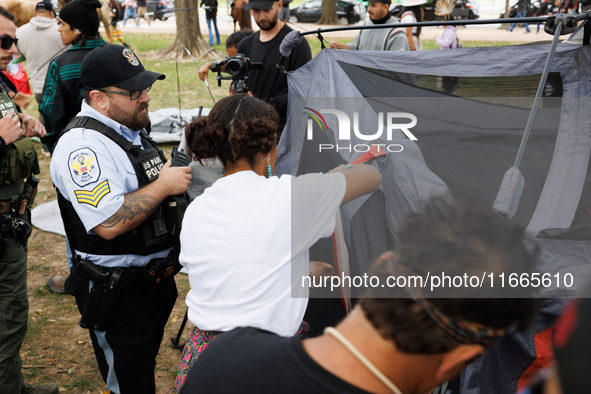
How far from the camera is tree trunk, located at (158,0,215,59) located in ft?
36.1

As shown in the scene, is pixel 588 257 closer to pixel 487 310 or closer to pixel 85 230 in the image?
pixel 487 310

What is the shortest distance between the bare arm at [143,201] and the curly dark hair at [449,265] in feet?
4.16

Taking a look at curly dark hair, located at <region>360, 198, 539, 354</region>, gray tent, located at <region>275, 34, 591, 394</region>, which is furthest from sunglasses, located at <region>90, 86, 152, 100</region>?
curly dark hair, located at <region>360, 198, 539, 354</region>

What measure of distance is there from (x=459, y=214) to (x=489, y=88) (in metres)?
1.76

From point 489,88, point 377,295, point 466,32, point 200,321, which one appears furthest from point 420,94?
point 466,32

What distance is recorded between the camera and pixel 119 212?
190cm

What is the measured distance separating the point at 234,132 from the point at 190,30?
10.6 m

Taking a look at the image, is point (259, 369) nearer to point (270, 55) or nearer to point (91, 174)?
point (91, 174)

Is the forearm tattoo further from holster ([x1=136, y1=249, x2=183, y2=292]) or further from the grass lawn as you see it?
the grass lawn

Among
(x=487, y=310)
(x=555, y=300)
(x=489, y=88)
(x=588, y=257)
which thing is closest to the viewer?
(x=487, y=310)

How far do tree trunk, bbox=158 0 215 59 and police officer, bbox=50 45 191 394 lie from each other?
9.61 m

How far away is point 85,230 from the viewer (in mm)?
2068

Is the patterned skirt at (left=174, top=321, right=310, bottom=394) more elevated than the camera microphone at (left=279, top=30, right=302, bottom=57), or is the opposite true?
the camera microphone at (left=279, top=30, right=302, bottom=57)

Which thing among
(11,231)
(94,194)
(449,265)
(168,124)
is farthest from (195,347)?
(168,124)
